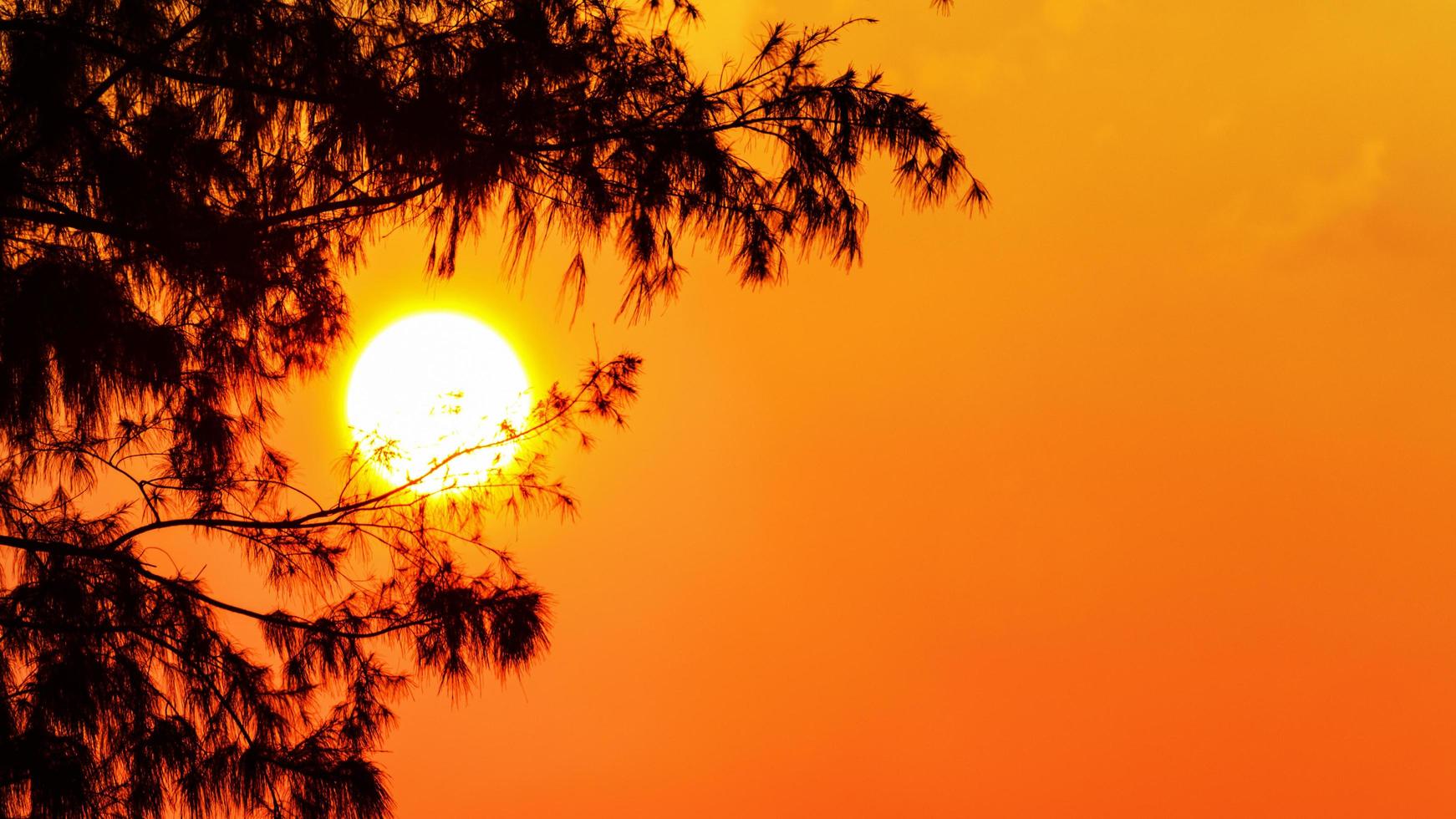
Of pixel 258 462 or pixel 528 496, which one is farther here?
pixel 258 462

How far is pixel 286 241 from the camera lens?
6.07 feet

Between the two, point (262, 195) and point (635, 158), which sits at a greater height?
point (262, 195)

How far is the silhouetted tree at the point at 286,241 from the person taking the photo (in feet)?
5.38

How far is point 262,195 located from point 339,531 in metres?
0.58

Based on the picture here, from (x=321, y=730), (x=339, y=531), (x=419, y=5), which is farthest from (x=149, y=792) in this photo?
(x=419, y=5)

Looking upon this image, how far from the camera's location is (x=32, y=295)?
5.14 ft

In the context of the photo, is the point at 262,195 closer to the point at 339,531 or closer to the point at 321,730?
the point at 339,531

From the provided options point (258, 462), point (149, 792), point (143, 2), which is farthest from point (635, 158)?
point (149, 792)

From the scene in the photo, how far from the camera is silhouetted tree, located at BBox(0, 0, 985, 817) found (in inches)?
64.6

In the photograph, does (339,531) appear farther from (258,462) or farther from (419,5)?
(419,5)

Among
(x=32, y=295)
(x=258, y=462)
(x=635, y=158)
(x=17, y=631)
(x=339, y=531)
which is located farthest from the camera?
(x=258, y=462)

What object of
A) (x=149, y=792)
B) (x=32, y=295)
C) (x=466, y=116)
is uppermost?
(x=466, y=116)

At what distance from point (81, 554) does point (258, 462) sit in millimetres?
528

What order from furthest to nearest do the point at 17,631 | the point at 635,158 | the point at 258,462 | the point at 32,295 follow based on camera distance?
the point at 258,462
the point at 635,158
the point at 17,631
the point at 32,295
